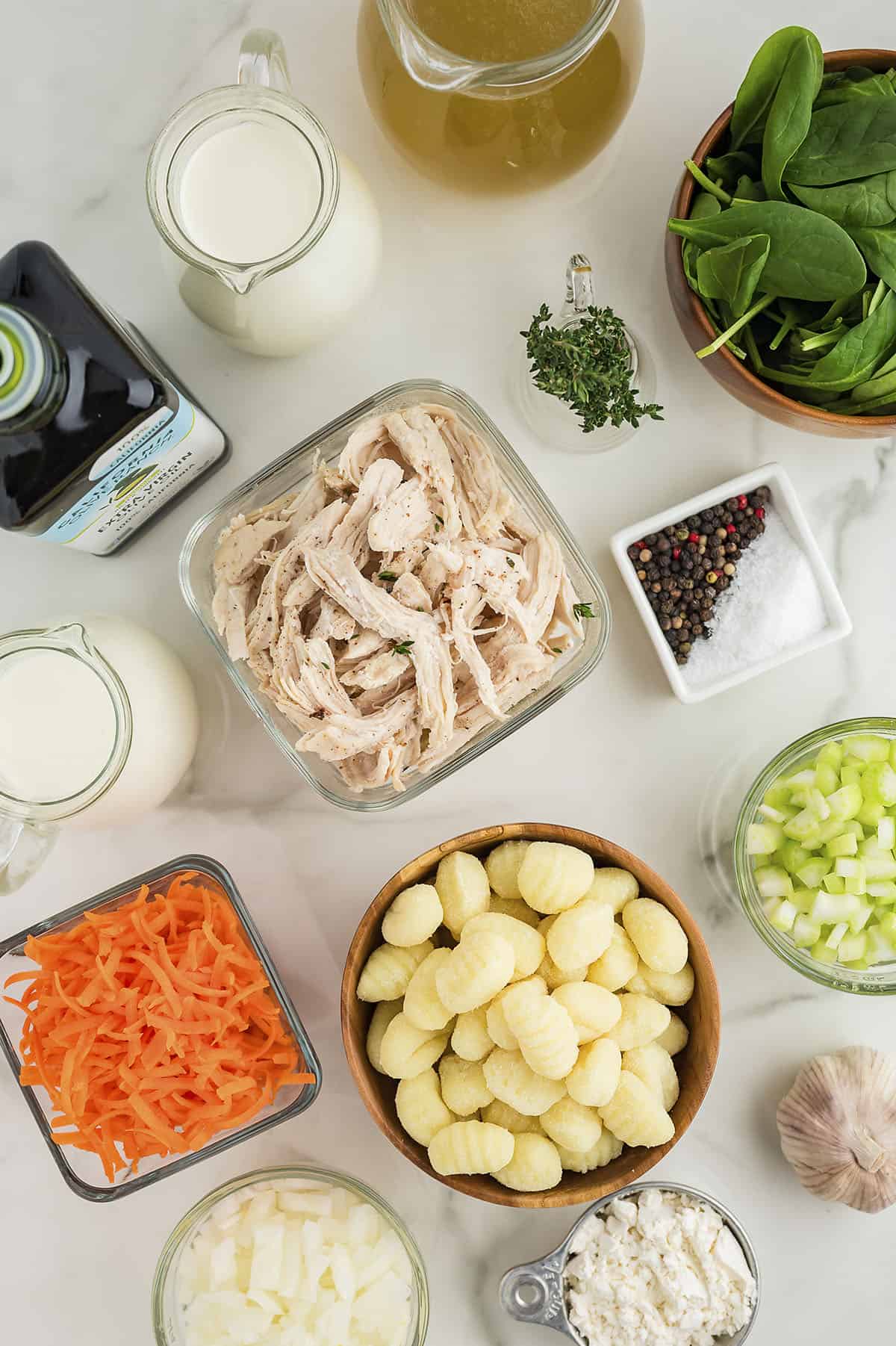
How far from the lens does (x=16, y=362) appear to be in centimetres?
102

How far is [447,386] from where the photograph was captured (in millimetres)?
1360

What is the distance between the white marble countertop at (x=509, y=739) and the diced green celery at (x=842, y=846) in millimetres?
216

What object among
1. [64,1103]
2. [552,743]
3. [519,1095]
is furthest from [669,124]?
[64,1103]

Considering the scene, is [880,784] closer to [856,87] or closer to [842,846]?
[842,846]

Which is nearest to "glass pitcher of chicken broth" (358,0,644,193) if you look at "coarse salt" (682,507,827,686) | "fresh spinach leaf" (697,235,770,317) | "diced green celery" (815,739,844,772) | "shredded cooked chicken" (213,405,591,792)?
"fresh spinach leaf" (697,235,770,317)

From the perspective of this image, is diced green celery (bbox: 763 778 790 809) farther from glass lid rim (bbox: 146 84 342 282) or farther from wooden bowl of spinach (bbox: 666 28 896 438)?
glass lid rim (bbox: 146 84 342 282)

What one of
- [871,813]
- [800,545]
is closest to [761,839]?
[871,813]

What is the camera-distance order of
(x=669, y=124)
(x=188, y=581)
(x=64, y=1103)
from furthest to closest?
(x=669, y=124)
(x=188, y=581)
(x=64, y=1103)

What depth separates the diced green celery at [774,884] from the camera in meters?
1.45

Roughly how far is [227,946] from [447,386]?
77cm

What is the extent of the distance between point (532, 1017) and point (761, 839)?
1.45ft

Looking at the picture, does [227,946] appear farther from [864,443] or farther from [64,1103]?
[864,443]

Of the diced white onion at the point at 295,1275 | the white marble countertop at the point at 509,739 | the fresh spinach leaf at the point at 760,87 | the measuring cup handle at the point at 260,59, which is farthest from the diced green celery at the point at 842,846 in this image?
the measuring cup handle at the point at 260,59

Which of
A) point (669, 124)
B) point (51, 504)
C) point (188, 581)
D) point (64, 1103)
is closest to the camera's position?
point (51, 504)
